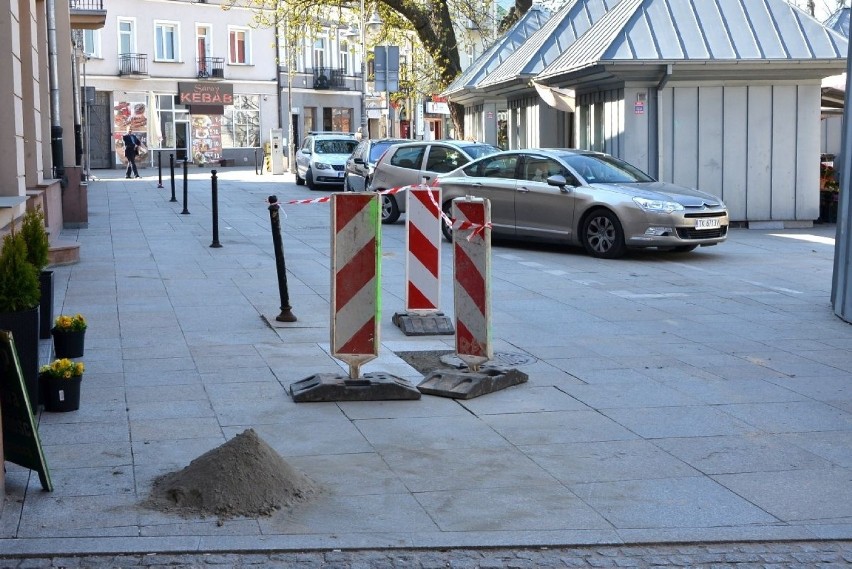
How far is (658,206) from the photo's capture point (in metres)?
15.8

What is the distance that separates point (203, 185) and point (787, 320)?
27.1 m

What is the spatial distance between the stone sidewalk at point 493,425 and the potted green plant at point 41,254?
18.6 inches

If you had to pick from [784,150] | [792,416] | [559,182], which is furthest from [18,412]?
[784,150]

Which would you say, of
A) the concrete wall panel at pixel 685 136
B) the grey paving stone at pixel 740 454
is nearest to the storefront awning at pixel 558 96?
the concrete wall panel at pixel 685 136

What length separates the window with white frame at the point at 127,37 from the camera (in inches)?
2267

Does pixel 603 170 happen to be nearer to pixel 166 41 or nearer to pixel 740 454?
pixel 740 454

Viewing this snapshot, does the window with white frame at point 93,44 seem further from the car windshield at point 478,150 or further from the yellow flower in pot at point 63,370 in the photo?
the yellow flower in pot at point 63,370

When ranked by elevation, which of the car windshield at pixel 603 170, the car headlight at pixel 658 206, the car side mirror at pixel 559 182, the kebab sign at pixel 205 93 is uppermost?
the kebab sign at pixel 205 93

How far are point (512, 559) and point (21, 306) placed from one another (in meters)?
3.36

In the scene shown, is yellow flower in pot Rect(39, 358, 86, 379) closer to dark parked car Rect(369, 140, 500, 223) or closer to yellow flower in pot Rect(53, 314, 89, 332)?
yellow flower in pot Rect(53, 314, 89, 332)

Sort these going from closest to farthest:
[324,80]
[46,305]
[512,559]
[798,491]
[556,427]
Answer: [512,559] → [798,491] → [556,427] → [46,305] → [324,80]

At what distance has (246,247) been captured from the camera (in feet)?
57.2

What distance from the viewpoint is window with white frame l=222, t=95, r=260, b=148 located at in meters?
62.2

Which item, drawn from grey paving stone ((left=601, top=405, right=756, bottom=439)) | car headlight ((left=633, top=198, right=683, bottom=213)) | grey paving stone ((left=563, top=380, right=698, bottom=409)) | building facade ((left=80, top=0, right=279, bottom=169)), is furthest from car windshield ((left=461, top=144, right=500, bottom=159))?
building facade ((left=80, top=0, right=279, bottom=169))
